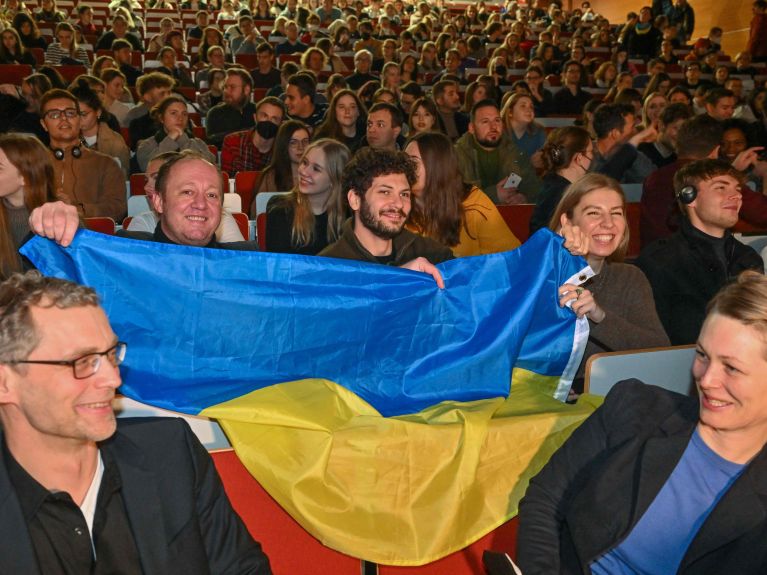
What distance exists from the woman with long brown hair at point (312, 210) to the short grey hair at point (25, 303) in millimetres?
2501

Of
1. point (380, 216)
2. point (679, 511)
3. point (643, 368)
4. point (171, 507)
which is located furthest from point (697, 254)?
point (171, 507)

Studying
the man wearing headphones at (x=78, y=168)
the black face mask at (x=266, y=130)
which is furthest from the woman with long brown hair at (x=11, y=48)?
the man wearing headphones at (x=78, y=168)

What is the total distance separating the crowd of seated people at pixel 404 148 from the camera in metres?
3.24

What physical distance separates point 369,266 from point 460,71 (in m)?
10.3

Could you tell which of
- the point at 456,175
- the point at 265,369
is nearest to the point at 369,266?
the point at 265,369

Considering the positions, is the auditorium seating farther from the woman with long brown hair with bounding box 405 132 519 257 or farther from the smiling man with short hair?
the woman with long brown hair with bounding box 405 132 519 257

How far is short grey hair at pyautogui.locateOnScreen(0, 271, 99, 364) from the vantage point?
5.54 feet

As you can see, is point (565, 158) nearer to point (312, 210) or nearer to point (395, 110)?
point (312, 210)

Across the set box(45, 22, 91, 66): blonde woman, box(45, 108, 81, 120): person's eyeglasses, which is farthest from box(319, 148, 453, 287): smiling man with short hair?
box(45, 22, 91, 66): blonde woman

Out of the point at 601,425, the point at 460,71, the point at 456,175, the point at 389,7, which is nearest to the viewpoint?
the point at 601,425

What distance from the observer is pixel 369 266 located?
2.78 meters

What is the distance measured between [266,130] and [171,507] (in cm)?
487

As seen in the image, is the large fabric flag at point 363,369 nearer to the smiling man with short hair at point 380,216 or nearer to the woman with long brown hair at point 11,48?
the smiling man with short hair at point 380,216

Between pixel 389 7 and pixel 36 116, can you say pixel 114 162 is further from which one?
pixel 389 7
